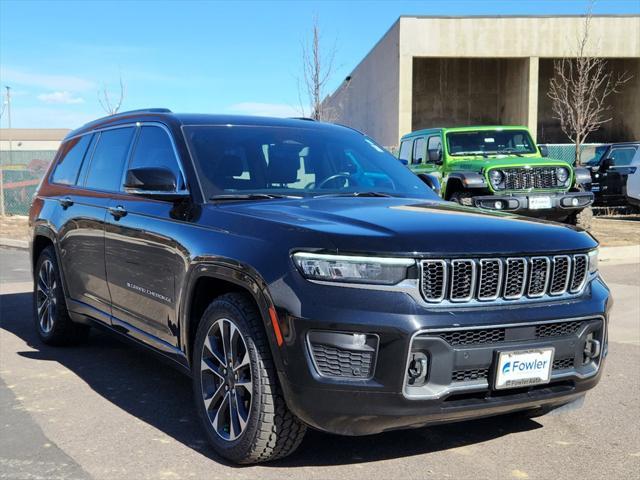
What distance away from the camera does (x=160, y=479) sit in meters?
3.51

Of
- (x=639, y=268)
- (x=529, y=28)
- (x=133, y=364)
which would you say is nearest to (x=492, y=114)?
(x=529, y=28)

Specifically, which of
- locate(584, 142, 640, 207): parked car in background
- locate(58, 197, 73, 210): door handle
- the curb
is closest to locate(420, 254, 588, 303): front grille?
locate(58, 197, 73, 210): door handle

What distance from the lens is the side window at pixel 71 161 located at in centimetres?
604

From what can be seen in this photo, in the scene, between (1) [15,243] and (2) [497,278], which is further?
(1) [15,243]

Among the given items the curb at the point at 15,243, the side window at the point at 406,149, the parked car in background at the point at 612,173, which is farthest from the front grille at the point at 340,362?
the parked car in background at the point at 612,173

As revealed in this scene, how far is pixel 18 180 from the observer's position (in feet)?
84.3

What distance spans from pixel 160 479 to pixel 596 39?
34.9 m

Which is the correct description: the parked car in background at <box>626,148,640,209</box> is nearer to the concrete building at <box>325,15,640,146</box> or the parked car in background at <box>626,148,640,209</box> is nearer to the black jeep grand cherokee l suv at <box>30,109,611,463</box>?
the black jeep grand cherokee l suv at <box>30,109,611,463</box>

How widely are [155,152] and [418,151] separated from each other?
10236 mm

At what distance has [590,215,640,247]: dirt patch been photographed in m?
14.2

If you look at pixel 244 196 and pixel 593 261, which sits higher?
pixel 244 196

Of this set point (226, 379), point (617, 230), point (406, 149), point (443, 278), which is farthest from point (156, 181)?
point (617, 230)

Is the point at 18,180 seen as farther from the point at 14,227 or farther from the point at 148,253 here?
the point at 148,253

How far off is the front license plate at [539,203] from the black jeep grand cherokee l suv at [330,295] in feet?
24.5
